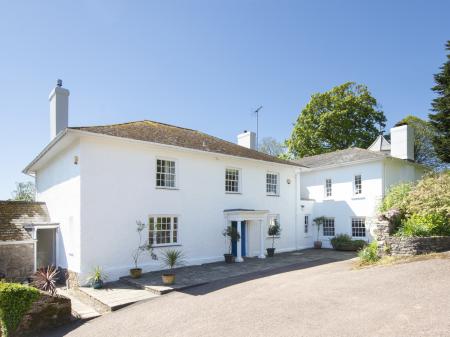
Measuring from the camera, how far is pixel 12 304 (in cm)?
897

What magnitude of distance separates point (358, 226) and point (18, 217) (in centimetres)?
2029

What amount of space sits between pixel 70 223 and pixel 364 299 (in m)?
12.1

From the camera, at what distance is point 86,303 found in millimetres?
11125

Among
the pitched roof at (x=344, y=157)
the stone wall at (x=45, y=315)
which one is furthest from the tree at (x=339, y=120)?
the stone wall at (x=45, y=315)

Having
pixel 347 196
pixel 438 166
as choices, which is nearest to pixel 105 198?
pixel 347 196

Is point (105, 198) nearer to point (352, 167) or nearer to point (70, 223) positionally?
point (70, 223)

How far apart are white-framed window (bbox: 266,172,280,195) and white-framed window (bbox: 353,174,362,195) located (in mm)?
5657

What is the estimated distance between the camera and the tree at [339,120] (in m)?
35.2

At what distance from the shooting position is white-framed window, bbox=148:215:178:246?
49.1 ft

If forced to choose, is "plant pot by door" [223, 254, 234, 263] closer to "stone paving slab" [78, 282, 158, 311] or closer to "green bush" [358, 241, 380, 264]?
"stone paving slab" [78, 282, 158, 311]

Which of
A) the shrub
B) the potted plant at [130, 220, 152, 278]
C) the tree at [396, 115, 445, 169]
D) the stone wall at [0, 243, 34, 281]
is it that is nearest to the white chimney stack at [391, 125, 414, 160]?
the shrub

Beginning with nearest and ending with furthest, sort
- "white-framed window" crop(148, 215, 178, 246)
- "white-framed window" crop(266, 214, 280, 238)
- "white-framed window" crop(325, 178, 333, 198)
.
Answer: "white-framed window" crop(148, 215, 178, 246) < "white-framed window" crop(266, 214, 280, 238) < "white-framed window" crop(325, 178, 333, 198)

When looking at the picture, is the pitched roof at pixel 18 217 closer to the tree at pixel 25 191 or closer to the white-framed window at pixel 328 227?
the white-framed window at pixel 328 227

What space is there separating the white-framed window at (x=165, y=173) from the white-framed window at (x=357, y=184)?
515 inches
